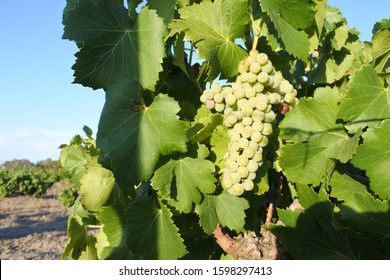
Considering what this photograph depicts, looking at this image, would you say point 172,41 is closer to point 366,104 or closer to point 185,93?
point 185,93

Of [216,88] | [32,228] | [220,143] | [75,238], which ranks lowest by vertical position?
[32,228]

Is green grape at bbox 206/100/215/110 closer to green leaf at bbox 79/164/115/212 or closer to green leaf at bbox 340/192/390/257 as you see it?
green leaf at bbox 340/192/390/257

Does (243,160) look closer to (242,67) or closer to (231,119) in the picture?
(231,119)

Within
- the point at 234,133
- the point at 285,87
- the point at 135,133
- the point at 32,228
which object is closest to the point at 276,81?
the point at 285,87

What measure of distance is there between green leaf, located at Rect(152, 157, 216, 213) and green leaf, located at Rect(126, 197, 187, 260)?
0.30 ft

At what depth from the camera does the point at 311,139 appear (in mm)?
1744

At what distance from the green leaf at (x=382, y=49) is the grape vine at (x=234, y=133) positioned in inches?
0.7

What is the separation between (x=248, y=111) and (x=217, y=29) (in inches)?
15.5

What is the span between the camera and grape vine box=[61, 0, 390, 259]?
1.58 m

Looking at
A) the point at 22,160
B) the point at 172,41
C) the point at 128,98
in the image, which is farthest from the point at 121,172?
the point at 22,160

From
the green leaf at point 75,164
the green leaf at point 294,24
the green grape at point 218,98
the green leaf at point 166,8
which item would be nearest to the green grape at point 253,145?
the green grape at point 218,98

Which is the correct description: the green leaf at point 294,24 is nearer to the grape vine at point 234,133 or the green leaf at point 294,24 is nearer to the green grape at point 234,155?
the grape vine at point 234,133

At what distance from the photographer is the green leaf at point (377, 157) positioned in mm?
1536

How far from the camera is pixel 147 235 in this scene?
1.88 m
